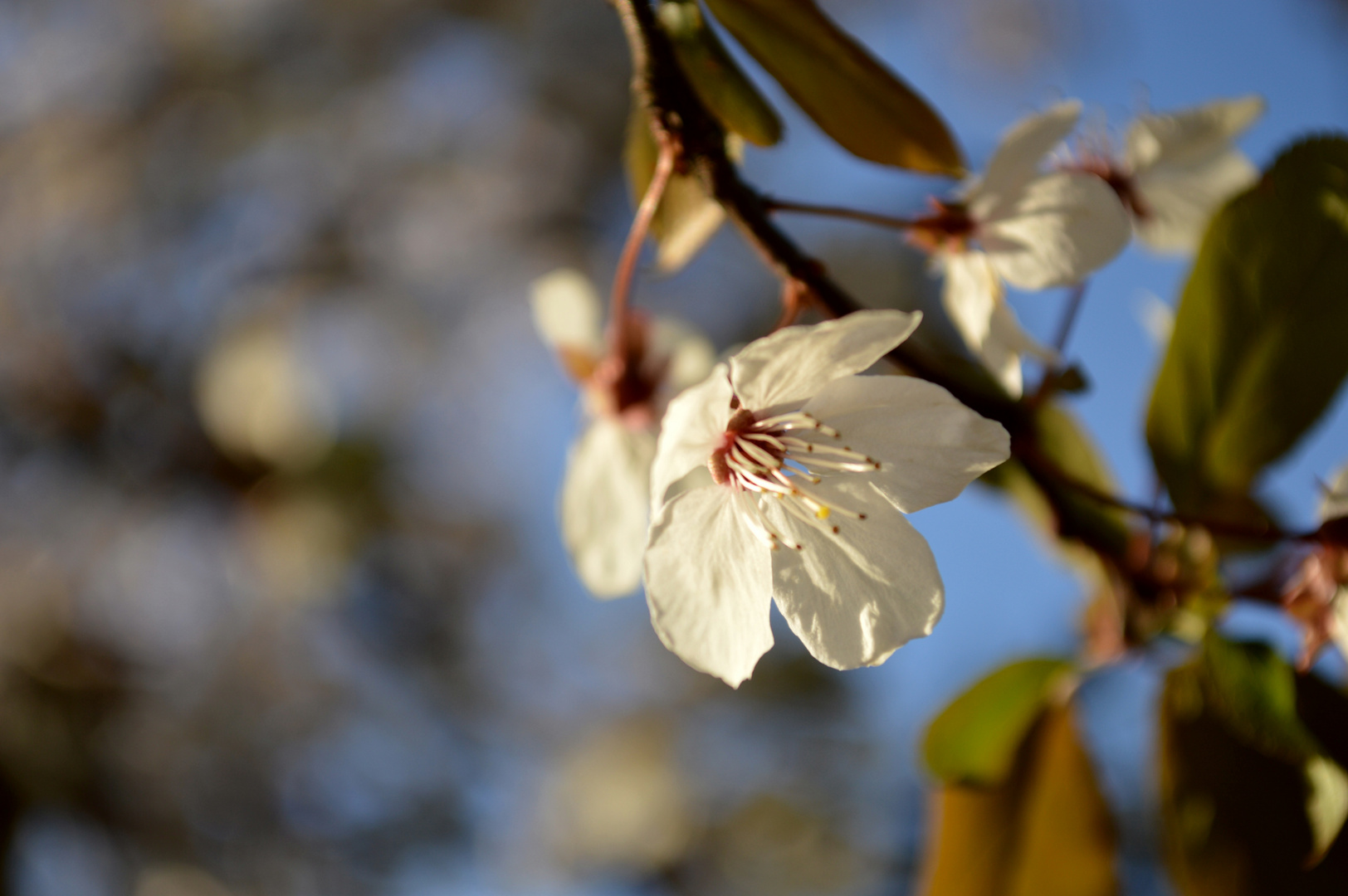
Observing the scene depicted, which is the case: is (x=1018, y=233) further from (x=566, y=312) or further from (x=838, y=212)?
(x=566, y=312)

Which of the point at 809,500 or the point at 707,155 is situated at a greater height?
the point at 707,155

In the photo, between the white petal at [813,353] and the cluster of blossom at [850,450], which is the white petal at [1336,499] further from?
the white petal at [813,353]

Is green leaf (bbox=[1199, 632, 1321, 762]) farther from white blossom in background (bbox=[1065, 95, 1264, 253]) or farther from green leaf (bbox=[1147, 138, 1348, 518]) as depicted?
white blossom in background (bbox=[1065, 95, 1264, 253])

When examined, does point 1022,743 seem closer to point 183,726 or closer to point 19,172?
point 183,726

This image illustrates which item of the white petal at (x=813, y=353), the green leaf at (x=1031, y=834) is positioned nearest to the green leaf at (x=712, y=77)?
the white petal at (x=813, y=353)

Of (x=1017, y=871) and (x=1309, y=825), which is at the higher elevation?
(x=1309, y=825)

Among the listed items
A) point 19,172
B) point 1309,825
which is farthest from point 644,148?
point 19,172

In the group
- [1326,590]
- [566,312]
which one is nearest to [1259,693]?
[1326,590]
